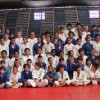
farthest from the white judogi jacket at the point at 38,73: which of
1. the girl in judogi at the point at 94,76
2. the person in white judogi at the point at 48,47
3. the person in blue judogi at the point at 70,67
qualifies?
the girl in judogi at the point at 94,76

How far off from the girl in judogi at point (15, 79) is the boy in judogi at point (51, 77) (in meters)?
0.74

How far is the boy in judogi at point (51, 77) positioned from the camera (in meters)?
7.21

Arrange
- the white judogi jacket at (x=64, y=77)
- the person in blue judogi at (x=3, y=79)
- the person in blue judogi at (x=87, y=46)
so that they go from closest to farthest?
the person in blue judogi at (x=3, y=79), the white judogi jacket at (x=64, y=77), the person in blue judogi at (x=87, y=46)

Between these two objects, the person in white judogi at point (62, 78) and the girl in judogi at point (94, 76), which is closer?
the person in white judogi at point (62, 78)

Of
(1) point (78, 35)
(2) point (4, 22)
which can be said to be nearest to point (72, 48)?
(1) point (78, 35)

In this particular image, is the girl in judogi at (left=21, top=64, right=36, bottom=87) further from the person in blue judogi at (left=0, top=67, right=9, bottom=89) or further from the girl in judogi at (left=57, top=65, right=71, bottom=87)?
the girl in judogi at (left=57, top=65, right=71, bottom=87)

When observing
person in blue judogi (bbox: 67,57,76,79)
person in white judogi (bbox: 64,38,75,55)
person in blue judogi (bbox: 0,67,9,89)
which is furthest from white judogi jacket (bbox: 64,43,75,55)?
person in blue judogi (bbox: 0,67,9,89)

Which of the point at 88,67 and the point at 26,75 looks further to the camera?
the point at 88,67

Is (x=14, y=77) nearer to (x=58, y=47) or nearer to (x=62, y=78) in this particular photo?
(x=62, y=78)

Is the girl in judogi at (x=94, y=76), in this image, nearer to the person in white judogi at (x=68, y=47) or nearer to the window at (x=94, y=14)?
the person in white judogi at (x=68, y=47)

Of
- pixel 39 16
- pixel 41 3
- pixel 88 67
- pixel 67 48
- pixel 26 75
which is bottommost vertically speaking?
pixel 26 75

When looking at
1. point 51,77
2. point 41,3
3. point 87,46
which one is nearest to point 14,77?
point 51,77

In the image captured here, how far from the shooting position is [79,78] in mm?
7312

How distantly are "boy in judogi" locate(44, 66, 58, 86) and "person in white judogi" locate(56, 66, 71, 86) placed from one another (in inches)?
3.7
